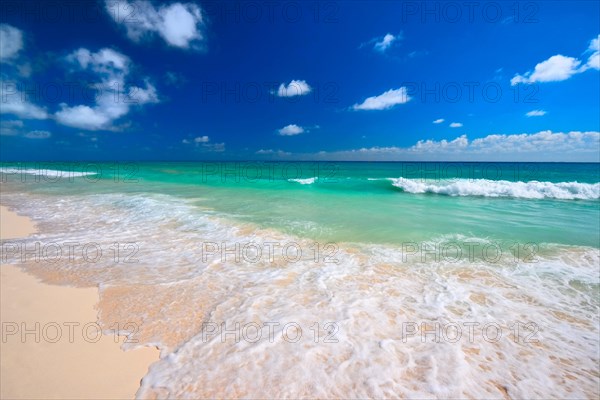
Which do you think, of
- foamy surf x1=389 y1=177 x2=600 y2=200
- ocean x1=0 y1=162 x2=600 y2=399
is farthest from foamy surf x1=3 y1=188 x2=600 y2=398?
foamy surf x1=389 y1=177 x2=600 y2=200

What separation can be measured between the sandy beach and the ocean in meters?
0.23

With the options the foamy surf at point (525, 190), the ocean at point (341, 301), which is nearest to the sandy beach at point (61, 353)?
the ocean at point (341, 301)

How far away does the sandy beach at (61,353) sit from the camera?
2.77m

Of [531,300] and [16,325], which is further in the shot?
[531,300]

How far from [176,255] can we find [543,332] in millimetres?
7062

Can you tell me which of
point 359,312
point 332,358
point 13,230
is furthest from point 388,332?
point 13,230

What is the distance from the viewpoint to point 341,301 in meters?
4.50

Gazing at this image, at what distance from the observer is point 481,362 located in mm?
3240

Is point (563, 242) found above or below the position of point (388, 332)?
above

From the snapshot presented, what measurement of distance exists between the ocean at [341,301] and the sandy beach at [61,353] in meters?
0.23

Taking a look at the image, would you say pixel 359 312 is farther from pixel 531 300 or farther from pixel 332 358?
pixel 531 300

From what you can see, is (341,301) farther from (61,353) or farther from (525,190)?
(525,190)

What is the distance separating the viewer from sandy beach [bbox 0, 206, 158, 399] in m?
2.77

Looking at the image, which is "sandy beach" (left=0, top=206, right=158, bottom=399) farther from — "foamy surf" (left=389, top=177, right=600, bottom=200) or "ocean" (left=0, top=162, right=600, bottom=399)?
"foamy surf" (left=389, top=177, right=600, bottom=200)
